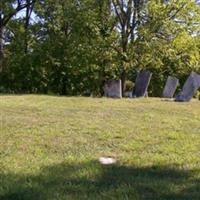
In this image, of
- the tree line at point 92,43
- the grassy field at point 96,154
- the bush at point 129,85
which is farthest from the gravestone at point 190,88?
the bush at point 129,85

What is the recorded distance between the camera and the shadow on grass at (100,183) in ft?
15.3

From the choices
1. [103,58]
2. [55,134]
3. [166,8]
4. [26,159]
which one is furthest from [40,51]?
[26,159]

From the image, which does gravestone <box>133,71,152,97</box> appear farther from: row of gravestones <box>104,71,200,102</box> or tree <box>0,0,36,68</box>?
tree <box>0,0,36,68</box>

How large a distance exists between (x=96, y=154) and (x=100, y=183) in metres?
1.32

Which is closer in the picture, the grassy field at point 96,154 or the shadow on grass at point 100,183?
the shadow on grass at point 100,183

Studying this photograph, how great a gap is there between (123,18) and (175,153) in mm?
15642

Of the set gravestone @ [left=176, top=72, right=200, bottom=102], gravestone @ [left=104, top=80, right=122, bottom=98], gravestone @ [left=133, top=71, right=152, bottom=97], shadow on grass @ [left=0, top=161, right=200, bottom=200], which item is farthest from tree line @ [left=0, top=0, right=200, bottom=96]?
shadow on grass @ [left=0, top=161, right=200, bottom=200]

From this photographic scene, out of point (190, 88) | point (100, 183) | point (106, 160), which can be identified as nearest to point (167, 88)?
point (190, 88)

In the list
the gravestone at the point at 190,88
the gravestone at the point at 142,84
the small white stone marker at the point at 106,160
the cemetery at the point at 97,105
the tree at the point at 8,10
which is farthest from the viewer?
the tree at the point at 8,10

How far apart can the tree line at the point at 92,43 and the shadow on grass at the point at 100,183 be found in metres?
15.5

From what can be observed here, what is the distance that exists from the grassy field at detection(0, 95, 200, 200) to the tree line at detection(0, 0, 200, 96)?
10.9m

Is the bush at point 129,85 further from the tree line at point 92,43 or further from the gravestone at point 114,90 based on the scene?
the gravestone at point 114,90

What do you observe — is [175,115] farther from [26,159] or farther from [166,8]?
[166,8]

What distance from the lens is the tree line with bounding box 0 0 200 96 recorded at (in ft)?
68.9
